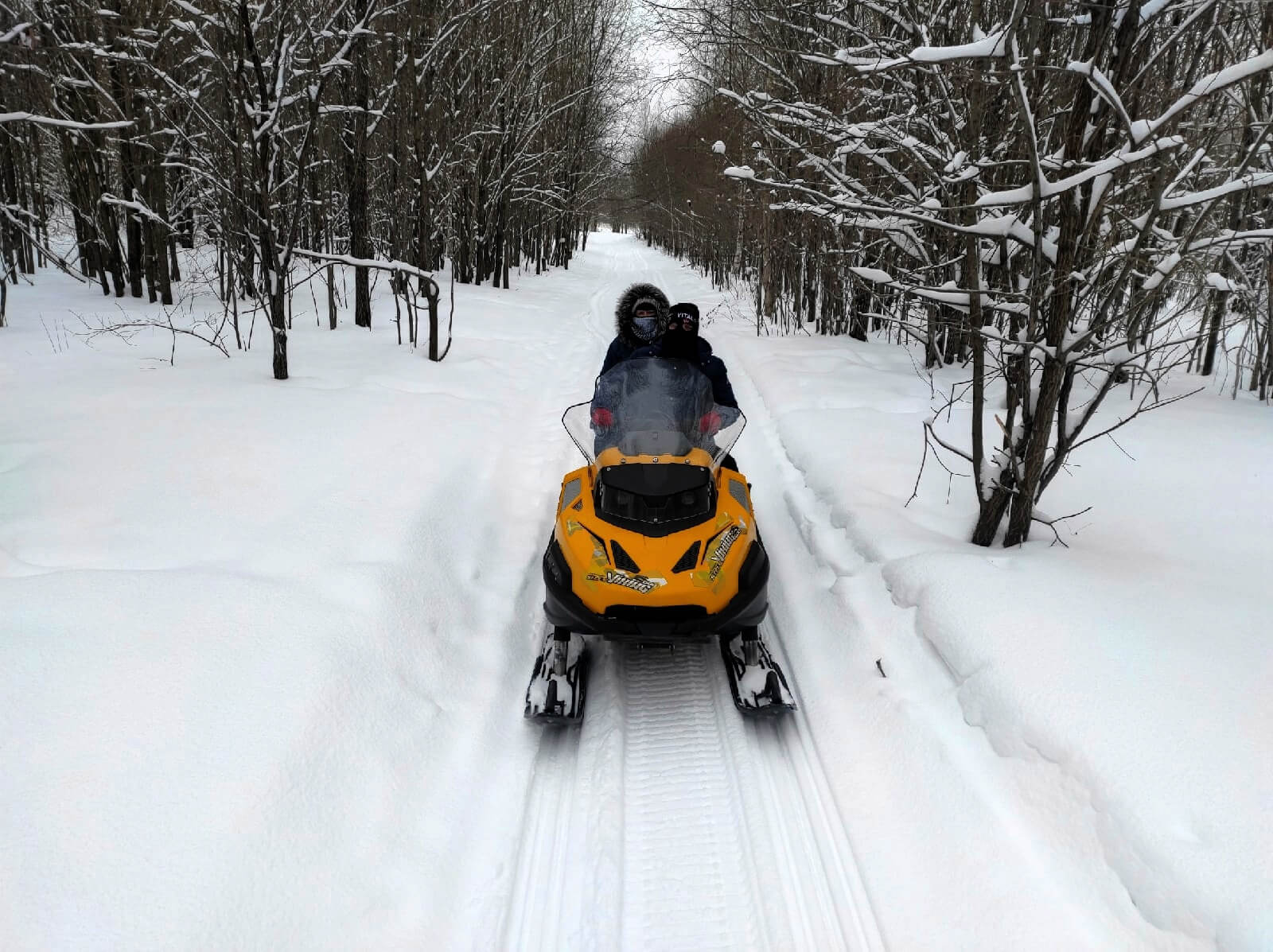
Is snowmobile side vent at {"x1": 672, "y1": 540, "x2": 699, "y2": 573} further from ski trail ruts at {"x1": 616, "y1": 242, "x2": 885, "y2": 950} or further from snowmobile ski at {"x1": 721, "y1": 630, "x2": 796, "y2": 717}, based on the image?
ski trail ruts at {"x1": 616, "y1": 242, "x2": 885, "y2": 950}

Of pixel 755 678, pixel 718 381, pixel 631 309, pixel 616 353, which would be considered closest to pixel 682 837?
pixel 755 678

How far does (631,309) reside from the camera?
5.21 metres

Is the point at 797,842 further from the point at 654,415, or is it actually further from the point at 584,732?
the point at 654,415

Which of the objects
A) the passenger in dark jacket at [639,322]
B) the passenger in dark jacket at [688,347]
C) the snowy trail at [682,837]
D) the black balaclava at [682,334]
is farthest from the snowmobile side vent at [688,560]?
the passenger in dark jacket at [639,322]

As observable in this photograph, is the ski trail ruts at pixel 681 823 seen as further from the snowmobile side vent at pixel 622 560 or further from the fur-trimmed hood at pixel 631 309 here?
the fur-trimmed hood at pixel 631 309

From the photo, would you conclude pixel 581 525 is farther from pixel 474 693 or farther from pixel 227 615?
pixel 227 615

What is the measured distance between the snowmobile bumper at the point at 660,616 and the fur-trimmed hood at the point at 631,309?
2.31 m

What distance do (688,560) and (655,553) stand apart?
15 cm

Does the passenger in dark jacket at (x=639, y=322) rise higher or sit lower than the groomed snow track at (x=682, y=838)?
higher

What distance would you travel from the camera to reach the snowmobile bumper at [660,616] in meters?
3.12

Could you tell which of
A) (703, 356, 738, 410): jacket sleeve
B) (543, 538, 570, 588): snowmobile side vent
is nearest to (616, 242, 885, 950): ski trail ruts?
(543, 538, 570, 588): snowmobile side vent

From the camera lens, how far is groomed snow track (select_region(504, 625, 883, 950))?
2.26 meters

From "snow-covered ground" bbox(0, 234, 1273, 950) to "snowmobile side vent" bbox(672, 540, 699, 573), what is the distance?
2.24ft

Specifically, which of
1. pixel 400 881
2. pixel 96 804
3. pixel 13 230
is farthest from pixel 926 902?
pixel 13 230
